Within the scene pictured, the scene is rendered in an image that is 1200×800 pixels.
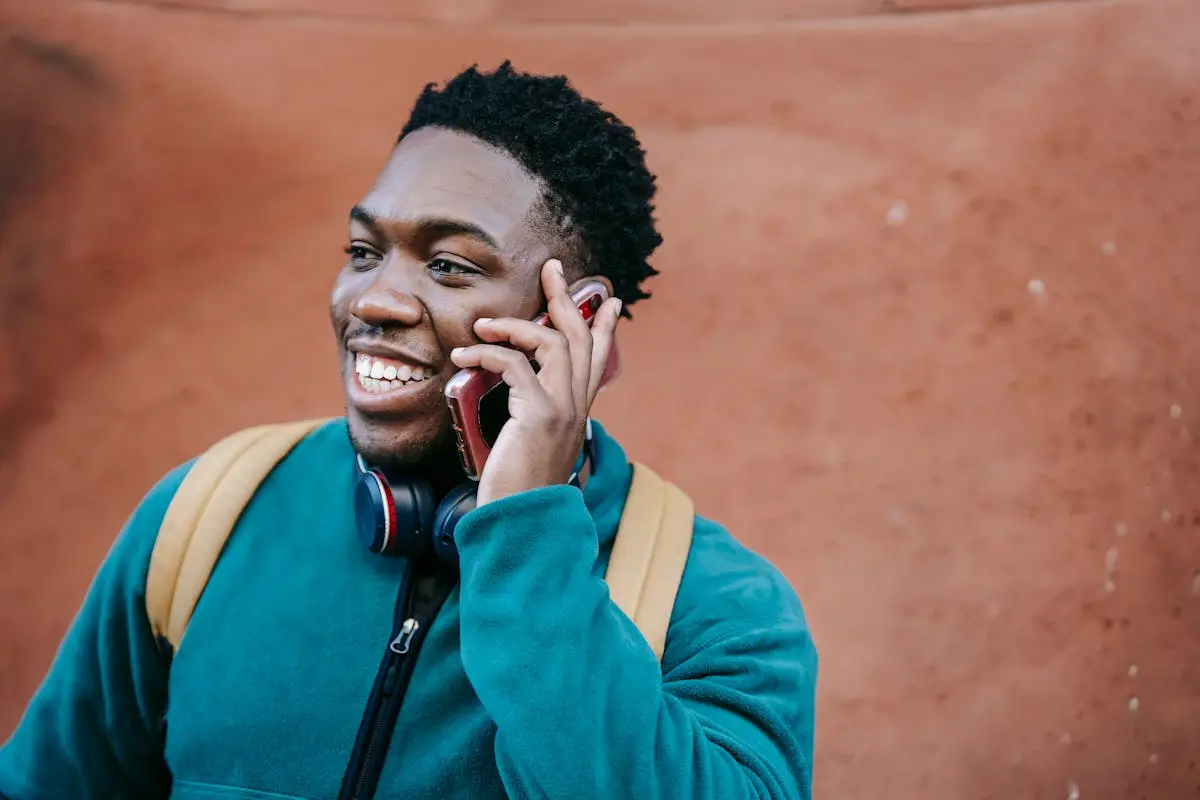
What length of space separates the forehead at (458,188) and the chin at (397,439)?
0.61ft

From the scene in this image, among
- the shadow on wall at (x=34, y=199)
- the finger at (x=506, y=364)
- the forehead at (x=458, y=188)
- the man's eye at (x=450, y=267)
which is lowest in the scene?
the finger at (x=506, y=364)

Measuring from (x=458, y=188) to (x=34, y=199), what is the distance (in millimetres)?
1458

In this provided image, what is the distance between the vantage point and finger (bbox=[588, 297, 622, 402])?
3.62 feet

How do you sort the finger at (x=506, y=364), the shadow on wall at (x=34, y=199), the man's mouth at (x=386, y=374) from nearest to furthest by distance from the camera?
the finger at (x=506, y=364)
the man's mouth at (x=386, y=374)
the shadow on wall at (x=34, y=199)

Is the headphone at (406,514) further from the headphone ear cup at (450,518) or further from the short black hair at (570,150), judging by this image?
the short black hair at (570,150)

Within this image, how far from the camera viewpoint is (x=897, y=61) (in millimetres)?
2215

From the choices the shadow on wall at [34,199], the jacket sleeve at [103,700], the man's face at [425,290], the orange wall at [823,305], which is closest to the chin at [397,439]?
the man's face at [425,290]

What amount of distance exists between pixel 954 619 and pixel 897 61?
0.99 metres

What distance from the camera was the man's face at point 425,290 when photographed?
3.74 ft

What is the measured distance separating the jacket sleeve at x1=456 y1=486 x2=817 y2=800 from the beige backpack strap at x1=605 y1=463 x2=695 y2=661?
7cm

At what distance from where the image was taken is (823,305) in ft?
7.07

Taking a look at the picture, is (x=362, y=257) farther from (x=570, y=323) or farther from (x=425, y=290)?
(x=570, y=323)

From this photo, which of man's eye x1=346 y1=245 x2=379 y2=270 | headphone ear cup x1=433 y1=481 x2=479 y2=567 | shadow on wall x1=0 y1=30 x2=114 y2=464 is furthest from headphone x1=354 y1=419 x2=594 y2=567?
shadow on wall x1=0 y1=30 x2=114 y2=464

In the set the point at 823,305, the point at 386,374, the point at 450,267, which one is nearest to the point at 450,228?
the point at 450,267
